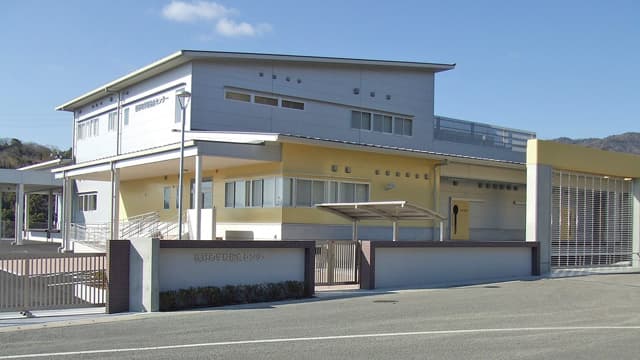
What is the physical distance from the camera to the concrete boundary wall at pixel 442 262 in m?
18.6

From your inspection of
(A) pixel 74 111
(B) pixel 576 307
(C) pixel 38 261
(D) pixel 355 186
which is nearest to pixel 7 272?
(C) pixel 38 261

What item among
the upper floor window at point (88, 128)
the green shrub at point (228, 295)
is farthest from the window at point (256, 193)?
the upper floor window at point (88, 128)

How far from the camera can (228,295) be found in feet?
50.2

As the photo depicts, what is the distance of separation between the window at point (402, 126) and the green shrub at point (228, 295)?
19.5 m

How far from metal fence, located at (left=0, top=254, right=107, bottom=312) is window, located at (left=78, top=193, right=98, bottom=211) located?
94.6 ft

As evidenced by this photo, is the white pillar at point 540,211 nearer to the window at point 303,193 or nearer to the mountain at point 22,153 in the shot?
the window at point 303,193

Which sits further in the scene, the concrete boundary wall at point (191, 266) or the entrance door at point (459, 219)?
the entrance door at point (459, 219)

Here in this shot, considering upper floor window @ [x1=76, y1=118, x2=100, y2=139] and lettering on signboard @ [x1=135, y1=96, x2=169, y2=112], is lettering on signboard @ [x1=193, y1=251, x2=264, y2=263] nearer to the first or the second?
lettering on signboard @ [x1=135, y1=96, x2=169, y2=112]

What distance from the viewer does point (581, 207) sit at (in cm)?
2555

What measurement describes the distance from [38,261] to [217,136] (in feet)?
37.6

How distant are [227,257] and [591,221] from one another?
629 inches

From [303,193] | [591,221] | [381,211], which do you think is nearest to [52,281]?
[381,211]

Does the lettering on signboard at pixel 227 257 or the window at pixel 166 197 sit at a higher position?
the window at pixel 166 197

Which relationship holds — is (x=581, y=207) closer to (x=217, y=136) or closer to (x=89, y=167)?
(x=217, y=136)
